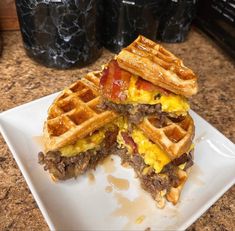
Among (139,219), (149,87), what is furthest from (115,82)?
(139,219)

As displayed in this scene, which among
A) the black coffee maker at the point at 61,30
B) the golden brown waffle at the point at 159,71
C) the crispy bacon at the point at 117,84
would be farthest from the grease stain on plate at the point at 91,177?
the black coffee maker at the point at 61,30

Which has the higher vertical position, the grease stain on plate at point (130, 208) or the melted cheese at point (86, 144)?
the melted cheese at point (86, 144)

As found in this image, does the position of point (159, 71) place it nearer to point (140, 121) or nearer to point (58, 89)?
point (140, 121)

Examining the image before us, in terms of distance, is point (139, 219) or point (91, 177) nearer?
point (139, 219)

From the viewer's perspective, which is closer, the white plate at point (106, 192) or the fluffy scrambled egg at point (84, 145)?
the white plate at point (106, 192)

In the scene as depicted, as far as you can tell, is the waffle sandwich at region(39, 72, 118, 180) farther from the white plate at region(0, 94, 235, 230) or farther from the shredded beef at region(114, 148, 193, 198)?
the shredded beef at region(114, 148, 193, 198)

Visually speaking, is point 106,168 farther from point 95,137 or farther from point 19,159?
point 19,159

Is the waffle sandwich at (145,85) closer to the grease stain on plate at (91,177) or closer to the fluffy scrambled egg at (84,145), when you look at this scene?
the fluffy scrambled egg at (84,145)

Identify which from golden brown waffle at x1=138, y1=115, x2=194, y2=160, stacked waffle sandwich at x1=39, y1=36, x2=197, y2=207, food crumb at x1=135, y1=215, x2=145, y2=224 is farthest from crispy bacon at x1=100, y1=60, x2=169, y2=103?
food crumb at x1=135, y1=215, x2=145, y2=224
